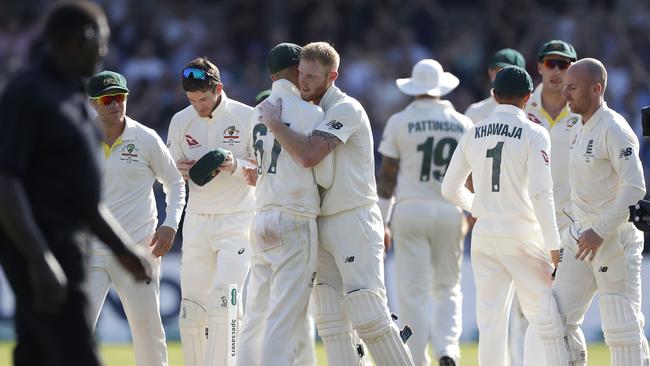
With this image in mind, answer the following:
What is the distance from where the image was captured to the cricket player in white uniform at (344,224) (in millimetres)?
7852

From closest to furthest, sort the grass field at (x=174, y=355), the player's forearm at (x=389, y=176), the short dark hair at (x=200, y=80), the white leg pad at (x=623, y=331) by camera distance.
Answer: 1. the white leg pad at (x=623, y=331)
2. the short dark hair at (x=200, y=80)
3. the player's forearm at (x=389, y=176)
4. the grass field at (x=174, y=355)

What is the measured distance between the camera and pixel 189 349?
9320 mm

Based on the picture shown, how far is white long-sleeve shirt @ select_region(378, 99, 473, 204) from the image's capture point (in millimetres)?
10711

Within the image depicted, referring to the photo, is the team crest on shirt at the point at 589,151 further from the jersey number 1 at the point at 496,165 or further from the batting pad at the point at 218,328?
the batting pad at the point at 218,328

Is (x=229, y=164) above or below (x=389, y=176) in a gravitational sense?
above

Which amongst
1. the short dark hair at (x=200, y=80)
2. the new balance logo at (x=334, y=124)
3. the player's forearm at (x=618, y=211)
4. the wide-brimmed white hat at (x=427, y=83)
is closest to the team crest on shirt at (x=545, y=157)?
the player's forearm at (x=618, y=211)

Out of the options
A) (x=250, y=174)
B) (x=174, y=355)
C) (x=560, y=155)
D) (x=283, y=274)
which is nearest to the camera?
(x=283, y=274)

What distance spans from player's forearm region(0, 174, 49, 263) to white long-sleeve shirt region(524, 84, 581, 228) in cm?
563

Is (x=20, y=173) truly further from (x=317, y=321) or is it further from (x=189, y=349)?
(x=189, y=349)

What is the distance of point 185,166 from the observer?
31.5ft

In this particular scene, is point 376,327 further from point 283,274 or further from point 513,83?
point 513,83

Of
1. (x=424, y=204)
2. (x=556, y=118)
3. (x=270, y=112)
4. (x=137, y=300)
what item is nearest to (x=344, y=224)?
(x=270, y=112)

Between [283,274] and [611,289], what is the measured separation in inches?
89.1

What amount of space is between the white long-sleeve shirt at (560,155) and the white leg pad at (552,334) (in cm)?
160
